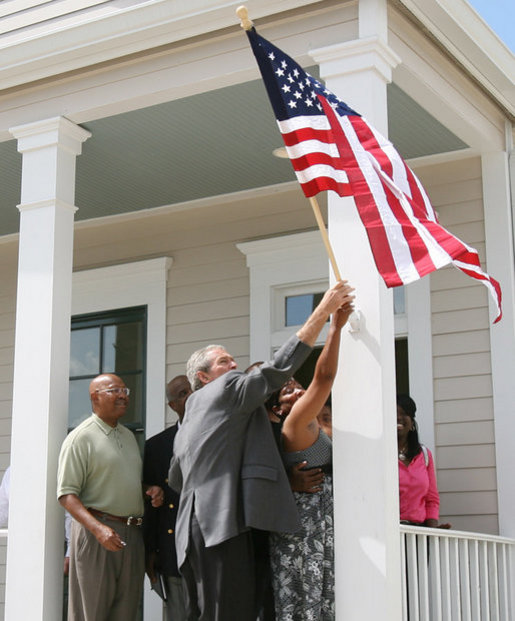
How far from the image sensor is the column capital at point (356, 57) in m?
Answer: 5.04

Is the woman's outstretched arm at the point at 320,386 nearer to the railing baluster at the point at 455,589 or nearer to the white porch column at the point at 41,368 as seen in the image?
the railing baluster at the point at 455,589

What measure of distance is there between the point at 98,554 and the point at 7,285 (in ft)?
13.6

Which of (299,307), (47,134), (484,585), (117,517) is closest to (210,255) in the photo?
(299,307)

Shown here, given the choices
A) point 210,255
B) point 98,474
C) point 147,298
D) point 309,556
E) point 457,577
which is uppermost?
point 210,255

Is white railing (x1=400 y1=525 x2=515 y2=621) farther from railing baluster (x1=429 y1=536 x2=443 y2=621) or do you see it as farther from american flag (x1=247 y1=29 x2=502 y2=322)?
american flag (x1=247 y1=29 x2=502 y2=322)

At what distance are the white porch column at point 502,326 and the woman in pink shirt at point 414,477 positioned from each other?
0.44 m

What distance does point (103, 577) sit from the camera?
523 centimetres

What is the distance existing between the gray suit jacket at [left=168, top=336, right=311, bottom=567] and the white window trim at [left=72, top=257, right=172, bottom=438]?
10.4ft

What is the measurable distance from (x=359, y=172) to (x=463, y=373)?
8.19 ft

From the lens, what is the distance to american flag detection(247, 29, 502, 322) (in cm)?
429

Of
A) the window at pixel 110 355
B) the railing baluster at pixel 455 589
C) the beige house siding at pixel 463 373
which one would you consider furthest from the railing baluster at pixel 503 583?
the window at pixel 110 355

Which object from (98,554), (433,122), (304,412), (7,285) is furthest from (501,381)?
(7,285)

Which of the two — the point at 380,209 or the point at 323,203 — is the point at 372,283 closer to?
the point at 380,209

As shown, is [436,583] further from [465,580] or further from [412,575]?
[465,580]
